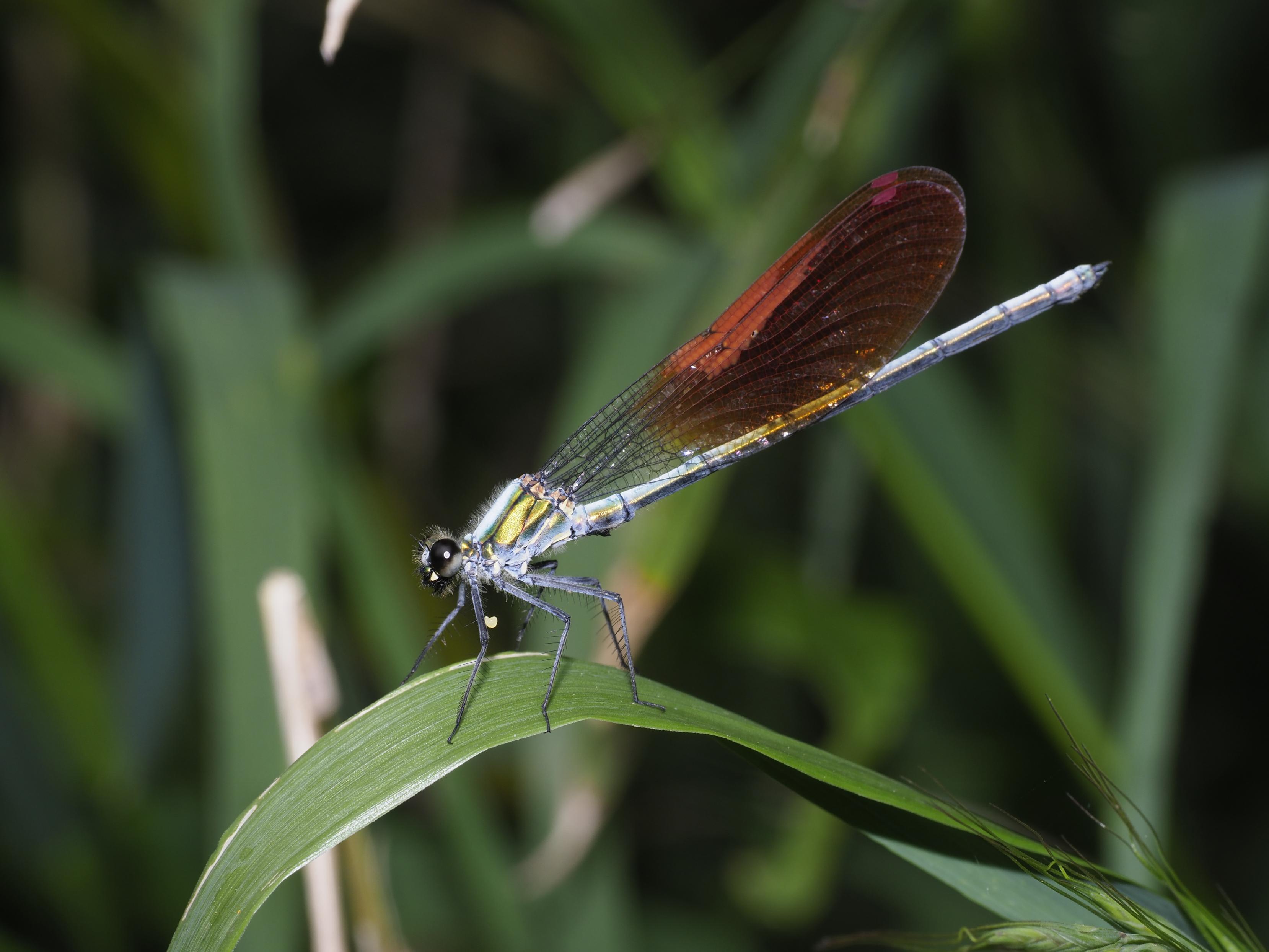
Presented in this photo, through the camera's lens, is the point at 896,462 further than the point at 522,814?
No

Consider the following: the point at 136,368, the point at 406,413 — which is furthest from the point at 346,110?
the point at 136,368

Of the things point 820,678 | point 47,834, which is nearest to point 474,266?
point 820,678

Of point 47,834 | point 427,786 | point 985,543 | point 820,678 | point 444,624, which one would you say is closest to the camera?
point 427,786

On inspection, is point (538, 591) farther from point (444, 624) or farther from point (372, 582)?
point (372, 582)

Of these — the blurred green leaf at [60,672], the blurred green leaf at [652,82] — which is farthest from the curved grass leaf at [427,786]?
the blurred green leaf at [60,672]

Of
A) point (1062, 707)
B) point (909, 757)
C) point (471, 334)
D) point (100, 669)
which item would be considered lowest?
point (1062, 707)

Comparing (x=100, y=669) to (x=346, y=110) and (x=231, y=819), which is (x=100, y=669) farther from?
(x=346, y=110)

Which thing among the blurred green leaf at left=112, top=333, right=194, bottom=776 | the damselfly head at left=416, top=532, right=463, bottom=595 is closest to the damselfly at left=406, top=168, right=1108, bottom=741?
the damselfly head at left=416, top=532, right=463, bottom=595

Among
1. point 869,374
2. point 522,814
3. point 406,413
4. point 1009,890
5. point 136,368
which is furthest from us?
point 406,413
